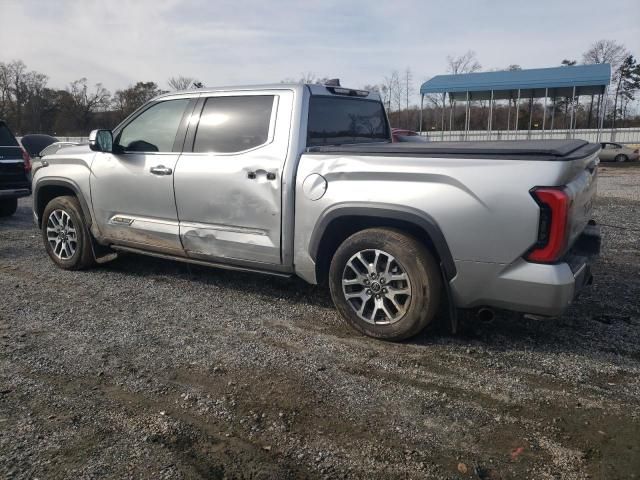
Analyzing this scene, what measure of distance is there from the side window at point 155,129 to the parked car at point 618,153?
28.4m

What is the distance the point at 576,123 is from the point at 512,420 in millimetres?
45063

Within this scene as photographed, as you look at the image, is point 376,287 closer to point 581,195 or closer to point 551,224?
point 551,224

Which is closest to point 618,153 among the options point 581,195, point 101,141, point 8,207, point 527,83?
point 527,83

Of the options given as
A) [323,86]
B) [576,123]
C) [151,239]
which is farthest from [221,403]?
[576,123]

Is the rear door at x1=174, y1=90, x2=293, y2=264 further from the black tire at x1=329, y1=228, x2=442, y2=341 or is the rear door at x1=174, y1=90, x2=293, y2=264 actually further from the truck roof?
the black tire at x1=329, y1=228, x2=442, y2=341

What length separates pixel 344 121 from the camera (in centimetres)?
506

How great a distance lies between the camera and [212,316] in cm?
458

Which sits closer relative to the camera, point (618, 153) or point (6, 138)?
point (6, 138)

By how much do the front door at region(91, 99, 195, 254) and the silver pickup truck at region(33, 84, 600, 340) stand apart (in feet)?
0.05

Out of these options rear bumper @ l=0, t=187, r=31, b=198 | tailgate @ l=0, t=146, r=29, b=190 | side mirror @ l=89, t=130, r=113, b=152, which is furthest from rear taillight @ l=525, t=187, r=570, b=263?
tailgate @ l=0, t=146, r=29, b=190

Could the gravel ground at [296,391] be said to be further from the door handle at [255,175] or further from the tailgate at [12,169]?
the tailgate at [12,169]

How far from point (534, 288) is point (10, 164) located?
364 inches

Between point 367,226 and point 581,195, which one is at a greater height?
point 581,195

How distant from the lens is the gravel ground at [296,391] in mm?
2596
